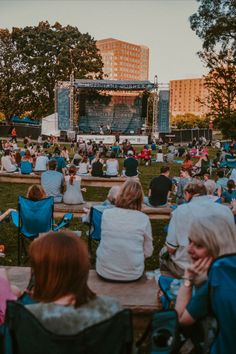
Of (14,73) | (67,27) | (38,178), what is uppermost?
(67,27)

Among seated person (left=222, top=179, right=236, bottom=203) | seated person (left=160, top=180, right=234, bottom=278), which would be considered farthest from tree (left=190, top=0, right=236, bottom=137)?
seated person (left=160, top=180, right=234, bottom=278)

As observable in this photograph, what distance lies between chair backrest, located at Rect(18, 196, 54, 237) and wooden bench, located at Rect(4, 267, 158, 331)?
4.90 feet

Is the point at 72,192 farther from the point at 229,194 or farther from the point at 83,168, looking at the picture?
the point at 83,168

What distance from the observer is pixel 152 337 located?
7.45 feet

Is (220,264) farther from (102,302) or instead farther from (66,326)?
(66,326)

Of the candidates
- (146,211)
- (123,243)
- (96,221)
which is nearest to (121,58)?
(146,211)

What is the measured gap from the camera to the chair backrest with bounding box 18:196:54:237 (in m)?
5.55

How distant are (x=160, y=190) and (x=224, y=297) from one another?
18.9 feet

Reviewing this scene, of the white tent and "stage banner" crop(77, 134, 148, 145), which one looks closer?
"stage banner" crop(77, 134, 148, 145)

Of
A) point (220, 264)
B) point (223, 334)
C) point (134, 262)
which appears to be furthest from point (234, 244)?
point (134, 262)

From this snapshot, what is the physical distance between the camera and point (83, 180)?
12547mm

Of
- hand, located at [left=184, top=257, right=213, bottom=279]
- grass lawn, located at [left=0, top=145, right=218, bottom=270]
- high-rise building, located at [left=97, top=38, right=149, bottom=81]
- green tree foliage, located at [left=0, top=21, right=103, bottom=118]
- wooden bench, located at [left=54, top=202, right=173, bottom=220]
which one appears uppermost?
high-rise building, located at [left=97, top=38, right=149, bottom=81]

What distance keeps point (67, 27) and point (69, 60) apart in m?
4.24

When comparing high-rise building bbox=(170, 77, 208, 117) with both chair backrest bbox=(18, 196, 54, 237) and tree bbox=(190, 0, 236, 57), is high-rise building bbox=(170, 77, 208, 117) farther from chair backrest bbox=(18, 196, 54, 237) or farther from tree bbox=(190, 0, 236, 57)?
chair backrest bbox=(18, 196, 54, 237)
